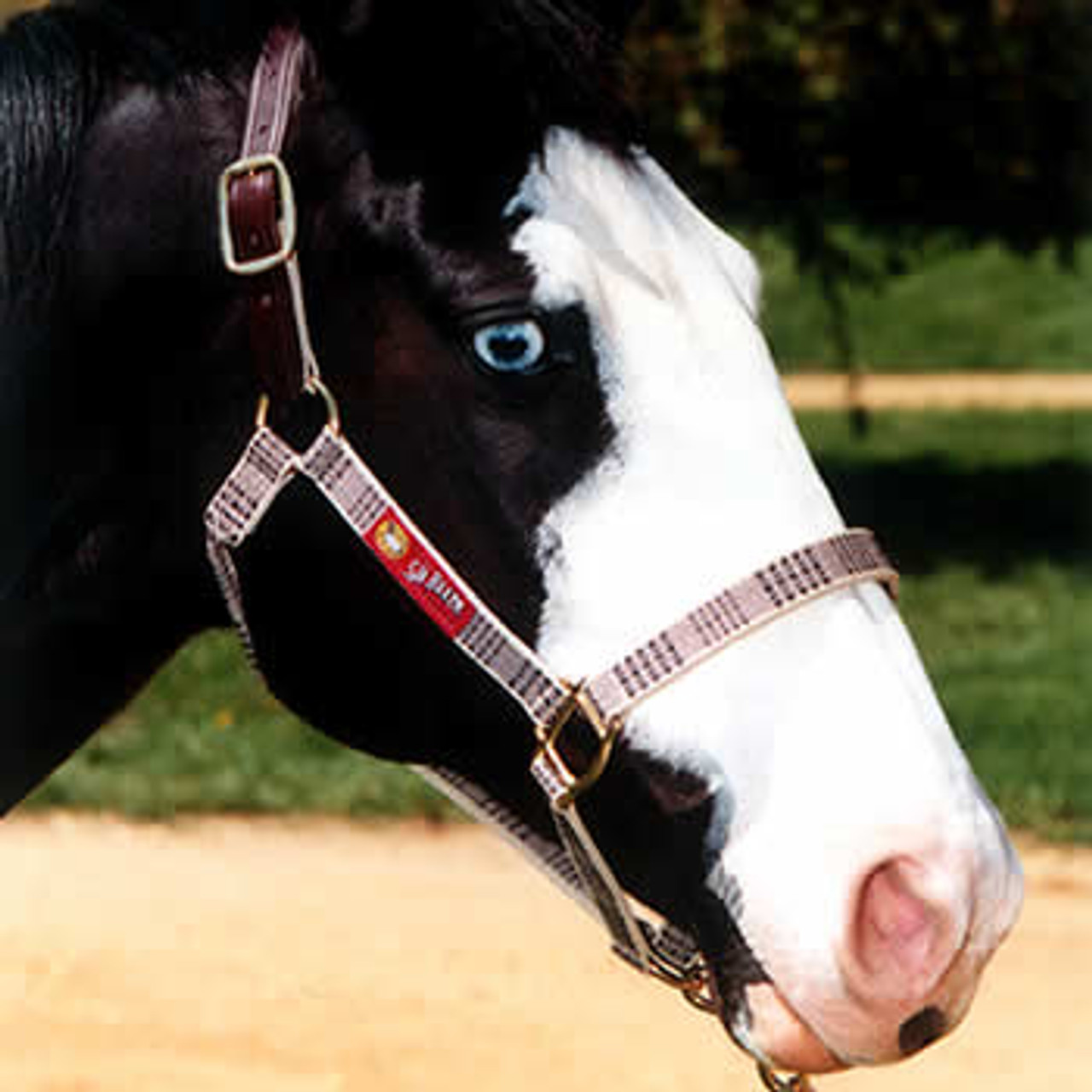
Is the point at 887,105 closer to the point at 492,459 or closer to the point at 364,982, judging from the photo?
the point at 364,982

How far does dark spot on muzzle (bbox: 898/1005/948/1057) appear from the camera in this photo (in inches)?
67.0

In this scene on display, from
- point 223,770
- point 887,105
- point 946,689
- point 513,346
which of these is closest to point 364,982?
point 223,770

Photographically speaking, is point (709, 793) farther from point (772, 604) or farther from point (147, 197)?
point (147, 197)

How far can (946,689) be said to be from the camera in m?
7.21

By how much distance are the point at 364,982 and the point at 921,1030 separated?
110 inches

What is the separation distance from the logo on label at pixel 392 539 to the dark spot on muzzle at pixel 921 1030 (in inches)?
25.9

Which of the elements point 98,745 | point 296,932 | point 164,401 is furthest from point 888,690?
point 98,745

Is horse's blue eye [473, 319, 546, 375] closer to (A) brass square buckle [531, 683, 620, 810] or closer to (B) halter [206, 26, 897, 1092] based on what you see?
(B) halter [206, 26, 897, 1092]

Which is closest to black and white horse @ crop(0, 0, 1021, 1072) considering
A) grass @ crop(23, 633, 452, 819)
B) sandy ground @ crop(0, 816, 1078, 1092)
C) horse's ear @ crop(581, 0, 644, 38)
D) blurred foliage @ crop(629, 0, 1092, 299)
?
horse's ear @ crop(581, 0, 644, 38)

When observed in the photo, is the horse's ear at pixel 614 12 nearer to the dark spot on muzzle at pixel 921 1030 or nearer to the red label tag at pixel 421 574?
the red label tag at pixel 421 574

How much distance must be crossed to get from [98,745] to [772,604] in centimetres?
532

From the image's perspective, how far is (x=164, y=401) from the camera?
1919 millimetres

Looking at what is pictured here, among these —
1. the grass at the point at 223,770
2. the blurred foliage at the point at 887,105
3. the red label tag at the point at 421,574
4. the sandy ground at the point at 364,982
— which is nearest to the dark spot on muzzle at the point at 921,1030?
the red label tag at the point at 421,574

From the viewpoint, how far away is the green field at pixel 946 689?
5.82 meters
